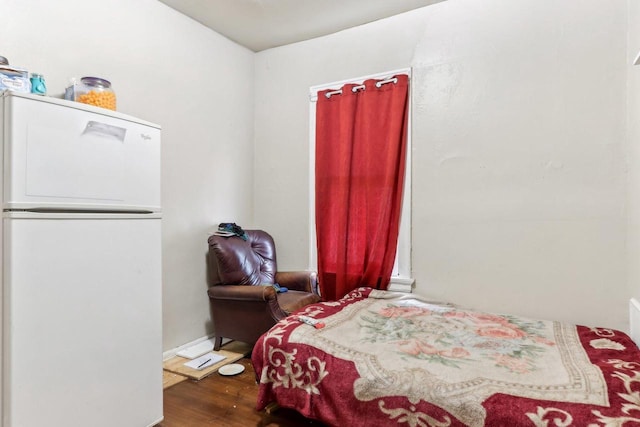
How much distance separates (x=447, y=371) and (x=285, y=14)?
2.92 meters

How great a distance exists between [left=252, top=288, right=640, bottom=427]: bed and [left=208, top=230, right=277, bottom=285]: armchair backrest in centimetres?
93

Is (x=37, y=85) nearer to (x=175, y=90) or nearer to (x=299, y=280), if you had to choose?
(x=175, y=90)

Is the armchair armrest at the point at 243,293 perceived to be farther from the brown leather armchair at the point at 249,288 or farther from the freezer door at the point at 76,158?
the freezer door at the point at 76,158

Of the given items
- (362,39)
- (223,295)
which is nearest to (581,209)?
(362,39)

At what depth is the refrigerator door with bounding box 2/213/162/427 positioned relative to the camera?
1.37 meters

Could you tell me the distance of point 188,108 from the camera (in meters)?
3.01

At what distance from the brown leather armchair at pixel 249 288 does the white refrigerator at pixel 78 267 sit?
866 millimetres

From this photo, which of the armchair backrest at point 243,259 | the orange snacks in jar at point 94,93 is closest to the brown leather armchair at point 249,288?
the armchair backrest at point 243,259

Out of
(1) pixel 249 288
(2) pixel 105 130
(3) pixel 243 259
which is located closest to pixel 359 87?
(3) pixel 243 259

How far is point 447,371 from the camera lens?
1541mm

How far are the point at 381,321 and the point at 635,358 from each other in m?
1.23

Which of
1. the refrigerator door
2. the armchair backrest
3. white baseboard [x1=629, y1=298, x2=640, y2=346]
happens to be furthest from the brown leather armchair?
white baseboard [x1=629, y1=298, x2=640, y2=346]

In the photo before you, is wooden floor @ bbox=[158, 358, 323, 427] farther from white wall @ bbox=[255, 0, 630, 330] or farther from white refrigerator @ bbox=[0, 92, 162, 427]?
white wall @ bbox=[255, 0, 630, 330]

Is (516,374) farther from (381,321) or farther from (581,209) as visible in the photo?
(581,209)
